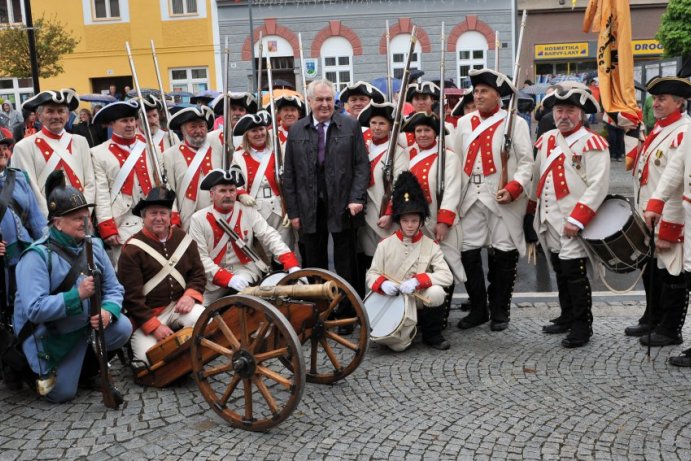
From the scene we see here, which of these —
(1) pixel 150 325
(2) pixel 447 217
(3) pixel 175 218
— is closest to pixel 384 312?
(2) pixel 447 217

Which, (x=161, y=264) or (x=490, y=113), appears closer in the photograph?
(x=161, y=264)

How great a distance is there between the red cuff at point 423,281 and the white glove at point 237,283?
4.14 feet

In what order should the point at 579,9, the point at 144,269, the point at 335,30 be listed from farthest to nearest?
1. the point at 579,9
2. the point at 335,30
3. the point at 144,269

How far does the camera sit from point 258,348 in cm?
430

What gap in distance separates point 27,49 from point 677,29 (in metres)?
16.5

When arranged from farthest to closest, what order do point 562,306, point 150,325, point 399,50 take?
point 399,50 < point 562,306 < point 150,325

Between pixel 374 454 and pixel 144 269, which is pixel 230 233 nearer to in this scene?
pixel 144 269

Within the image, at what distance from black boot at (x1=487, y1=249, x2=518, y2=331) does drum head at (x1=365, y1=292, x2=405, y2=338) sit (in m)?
0.99

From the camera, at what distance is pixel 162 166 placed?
6430mm

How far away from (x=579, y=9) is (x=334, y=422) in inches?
1129

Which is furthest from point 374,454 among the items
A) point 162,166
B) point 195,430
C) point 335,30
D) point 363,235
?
point 335,30

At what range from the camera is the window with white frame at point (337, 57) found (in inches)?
1106

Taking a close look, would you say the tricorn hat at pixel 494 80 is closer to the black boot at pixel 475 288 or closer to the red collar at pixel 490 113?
the red collar at pixel 490 113

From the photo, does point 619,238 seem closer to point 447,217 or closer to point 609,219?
point 609,219
